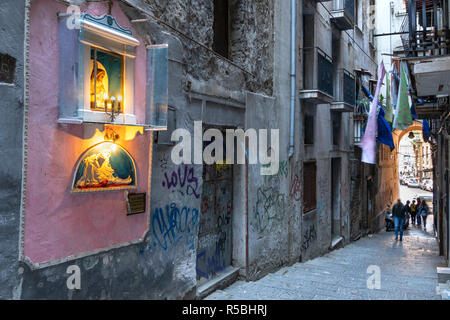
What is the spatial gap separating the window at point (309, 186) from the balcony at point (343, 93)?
2816mm

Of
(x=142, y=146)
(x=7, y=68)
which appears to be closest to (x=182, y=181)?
(x=142, y=146)

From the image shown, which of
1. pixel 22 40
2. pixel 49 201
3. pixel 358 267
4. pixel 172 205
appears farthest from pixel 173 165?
pixel 358 267

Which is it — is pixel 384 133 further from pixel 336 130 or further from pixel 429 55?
pixel 429 55

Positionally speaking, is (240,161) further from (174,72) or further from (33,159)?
(33,159)

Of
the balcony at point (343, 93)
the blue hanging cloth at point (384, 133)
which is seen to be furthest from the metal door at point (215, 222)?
the blue hanging cloth at point (384, 133)

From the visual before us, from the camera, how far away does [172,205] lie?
17.7 ft

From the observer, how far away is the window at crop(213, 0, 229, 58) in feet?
24.5

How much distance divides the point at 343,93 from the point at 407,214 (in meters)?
7.76

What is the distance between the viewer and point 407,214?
18.2 meters

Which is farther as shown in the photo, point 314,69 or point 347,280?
point 314,69

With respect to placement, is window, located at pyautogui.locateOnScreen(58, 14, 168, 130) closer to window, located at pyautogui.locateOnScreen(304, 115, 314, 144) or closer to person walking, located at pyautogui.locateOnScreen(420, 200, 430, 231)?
window, located at pyautogui.locateOnScreen(304, 115, 314, 144)

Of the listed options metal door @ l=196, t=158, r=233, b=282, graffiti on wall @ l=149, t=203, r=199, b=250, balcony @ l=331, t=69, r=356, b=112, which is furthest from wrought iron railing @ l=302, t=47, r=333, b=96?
graffiti on wall @ l=149, t=203, r=199, b=250

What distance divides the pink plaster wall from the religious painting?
0.25ft

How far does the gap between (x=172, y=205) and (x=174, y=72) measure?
177cm
